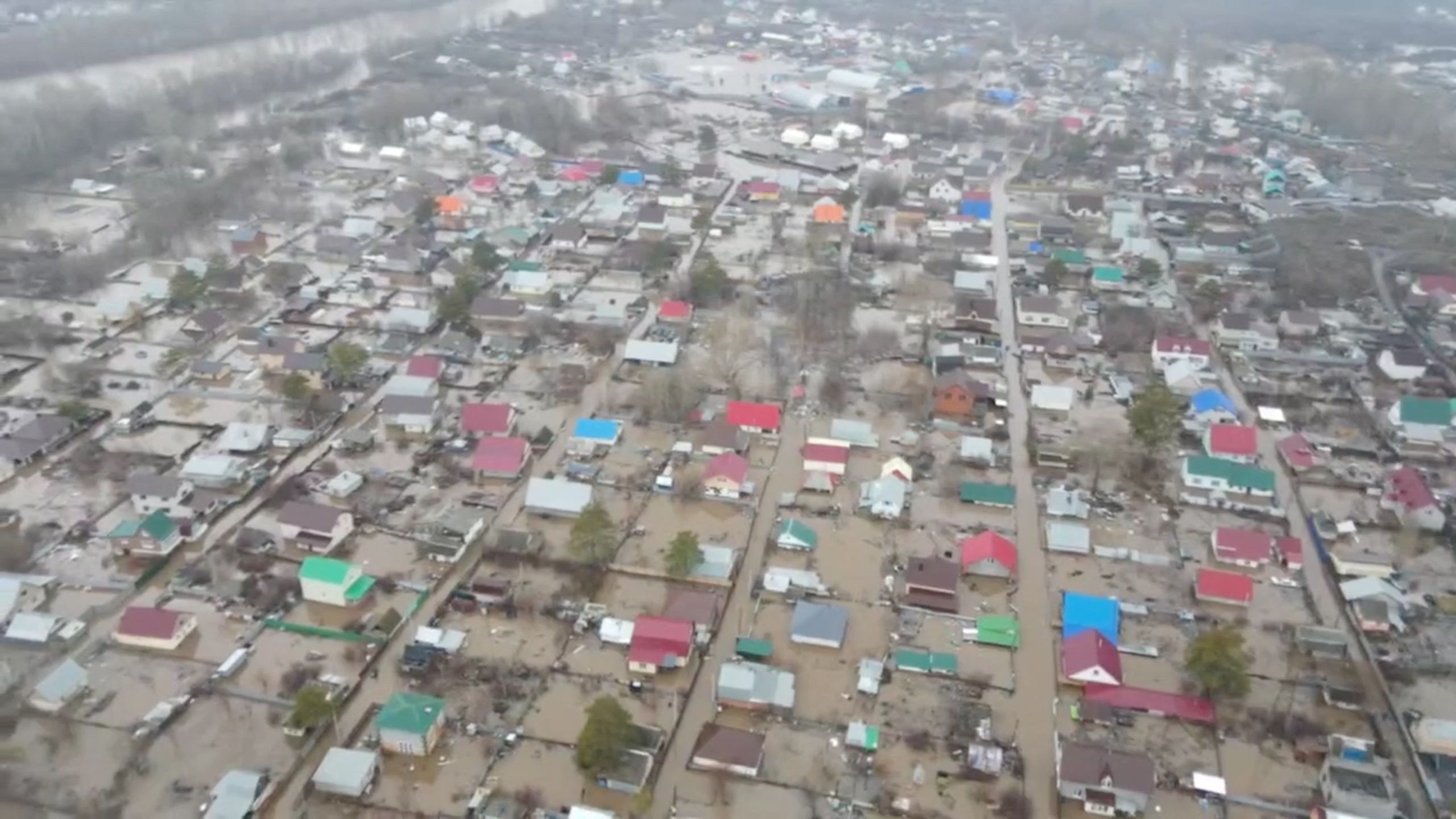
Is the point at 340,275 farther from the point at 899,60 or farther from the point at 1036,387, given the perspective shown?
the point at 899,60

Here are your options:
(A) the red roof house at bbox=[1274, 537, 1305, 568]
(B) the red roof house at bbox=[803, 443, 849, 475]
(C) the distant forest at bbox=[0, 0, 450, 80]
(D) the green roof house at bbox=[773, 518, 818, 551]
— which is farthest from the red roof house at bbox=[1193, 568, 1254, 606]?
(C) the distant forest at bbox=[0, 0, 450, 80]

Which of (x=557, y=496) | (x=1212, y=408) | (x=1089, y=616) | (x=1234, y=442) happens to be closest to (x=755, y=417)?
(x=557, y=496)

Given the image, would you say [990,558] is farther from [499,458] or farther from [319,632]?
[319,632]

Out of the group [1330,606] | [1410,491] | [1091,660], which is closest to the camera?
[1091,660]

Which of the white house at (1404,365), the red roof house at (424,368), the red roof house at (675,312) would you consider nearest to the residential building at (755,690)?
the red roof house at (424,368)

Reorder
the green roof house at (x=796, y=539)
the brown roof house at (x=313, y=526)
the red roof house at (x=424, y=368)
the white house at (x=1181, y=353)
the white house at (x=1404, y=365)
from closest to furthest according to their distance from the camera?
the brown roof house at (x=313, y=526) < the green roof house at (x=796, y=539) < the red roof house at (x=424, y=368) < the white house at (x=1404, y=365) < the white house at (x=1181, y=353)

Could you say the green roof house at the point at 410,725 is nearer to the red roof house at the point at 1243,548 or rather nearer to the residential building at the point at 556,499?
the residential building at the point at 556,499
